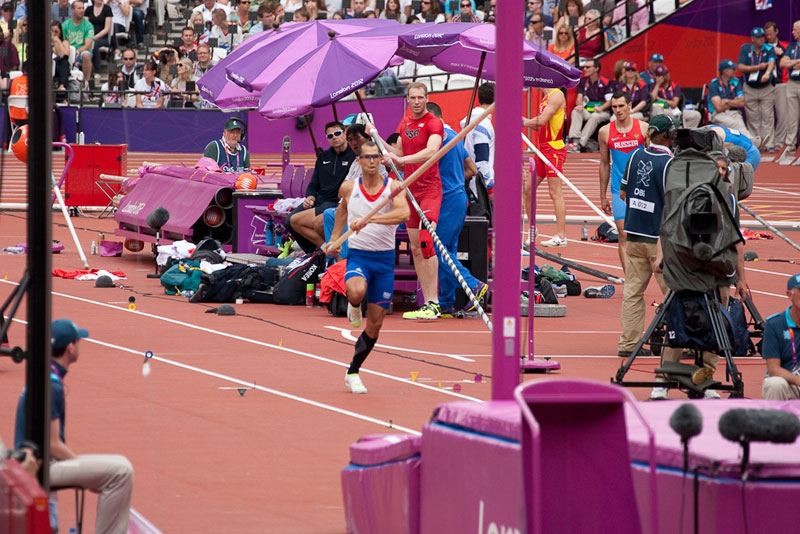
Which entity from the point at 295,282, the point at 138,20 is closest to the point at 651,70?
the point at 138,20

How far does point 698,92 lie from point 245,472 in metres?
26.0

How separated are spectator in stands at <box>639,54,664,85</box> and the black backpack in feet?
53.5

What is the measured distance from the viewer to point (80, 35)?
32719mm

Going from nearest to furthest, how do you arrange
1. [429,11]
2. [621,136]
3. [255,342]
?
[255,342]
[621,136]
[429,11]

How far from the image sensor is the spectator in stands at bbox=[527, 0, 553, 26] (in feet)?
97.0

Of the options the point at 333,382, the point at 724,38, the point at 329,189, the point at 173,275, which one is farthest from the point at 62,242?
the point at 724,38

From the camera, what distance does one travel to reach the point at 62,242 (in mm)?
20625

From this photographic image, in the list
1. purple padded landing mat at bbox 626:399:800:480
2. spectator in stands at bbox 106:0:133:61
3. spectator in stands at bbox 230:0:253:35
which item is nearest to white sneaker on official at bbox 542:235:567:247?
purple padded landing mat at bbox 626:399:800:480

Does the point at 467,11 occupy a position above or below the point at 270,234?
above

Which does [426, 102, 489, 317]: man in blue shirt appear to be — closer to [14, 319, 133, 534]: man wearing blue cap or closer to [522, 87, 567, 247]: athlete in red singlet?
[522, 87, 567, 247]: athlete in red singlet

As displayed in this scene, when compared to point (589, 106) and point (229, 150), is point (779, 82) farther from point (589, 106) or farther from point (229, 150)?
point (229, 150)

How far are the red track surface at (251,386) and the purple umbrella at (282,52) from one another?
292cm

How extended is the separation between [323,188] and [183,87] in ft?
53.9

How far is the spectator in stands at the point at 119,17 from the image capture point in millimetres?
33812
